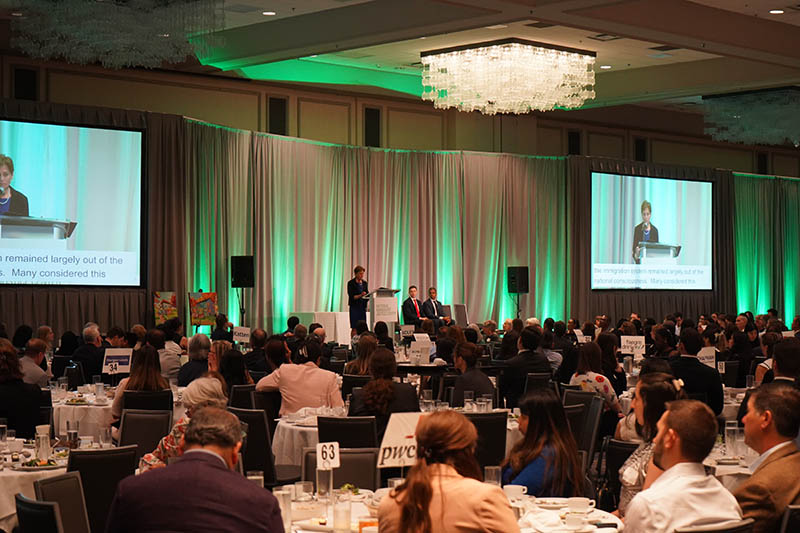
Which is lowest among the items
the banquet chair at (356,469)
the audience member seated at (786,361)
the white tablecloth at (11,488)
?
the white tablecloth at (11,488)

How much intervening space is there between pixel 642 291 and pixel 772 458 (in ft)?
63.9

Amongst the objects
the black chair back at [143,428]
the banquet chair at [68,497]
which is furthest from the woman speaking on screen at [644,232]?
the banquet chair at [68,497]

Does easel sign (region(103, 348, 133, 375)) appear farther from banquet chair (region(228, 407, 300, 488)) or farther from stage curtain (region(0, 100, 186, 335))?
stage curtain (region(0, 100, 186, 335))

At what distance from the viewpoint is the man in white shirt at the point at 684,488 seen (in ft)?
12.0

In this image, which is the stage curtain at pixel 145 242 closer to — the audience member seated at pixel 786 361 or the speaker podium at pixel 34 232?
the speaker podium at pixel 34 232

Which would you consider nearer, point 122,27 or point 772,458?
point 772,458

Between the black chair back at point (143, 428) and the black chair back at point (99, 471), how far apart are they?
151 centimetres

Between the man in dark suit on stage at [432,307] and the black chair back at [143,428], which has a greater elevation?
the man in dark suit on stage at [432,307]

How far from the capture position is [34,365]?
8992 mm

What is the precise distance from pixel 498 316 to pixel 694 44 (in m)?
8.11

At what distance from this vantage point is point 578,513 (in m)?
4.54

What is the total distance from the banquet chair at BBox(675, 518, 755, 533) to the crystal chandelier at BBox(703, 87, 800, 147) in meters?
17.7

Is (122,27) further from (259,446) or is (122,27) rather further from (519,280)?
(519,280)

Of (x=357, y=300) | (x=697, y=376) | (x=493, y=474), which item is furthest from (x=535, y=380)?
(x=357, y=300)
